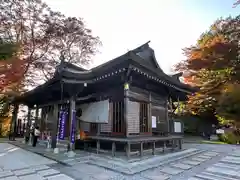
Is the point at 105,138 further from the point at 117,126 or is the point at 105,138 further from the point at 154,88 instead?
the point at 154,88

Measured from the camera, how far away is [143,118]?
6871 mm

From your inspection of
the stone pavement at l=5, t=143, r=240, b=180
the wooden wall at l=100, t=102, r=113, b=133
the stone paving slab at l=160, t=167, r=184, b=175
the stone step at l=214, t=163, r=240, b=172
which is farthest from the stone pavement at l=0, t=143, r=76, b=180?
the stone step at l=214, t=163, r=240, b=172

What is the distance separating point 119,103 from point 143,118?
1301mm

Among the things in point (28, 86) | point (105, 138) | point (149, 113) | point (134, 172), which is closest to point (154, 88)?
point (149, 113)

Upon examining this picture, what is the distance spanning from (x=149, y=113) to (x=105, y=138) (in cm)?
241

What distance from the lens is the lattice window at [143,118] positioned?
6.77 meters

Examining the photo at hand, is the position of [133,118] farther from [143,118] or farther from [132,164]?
[132,164]

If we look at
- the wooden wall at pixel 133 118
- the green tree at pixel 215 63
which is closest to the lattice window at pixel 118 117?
the wooden wall at pixel 133 118

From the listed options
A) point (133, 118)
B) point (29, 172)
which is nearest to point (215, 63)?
point (133, 118)

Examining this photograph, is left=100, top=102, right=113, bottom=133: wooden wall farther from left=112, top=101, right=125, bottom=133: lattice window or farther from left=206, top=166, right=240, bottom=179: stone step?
left=206, top=166, right=240, bottom=179: stone step

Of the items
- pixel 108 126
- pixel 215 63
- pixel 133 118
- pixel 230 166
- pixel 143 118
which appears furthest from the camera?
pixel 215 63

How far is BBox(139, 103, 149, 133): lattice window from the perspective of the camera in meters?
6.77

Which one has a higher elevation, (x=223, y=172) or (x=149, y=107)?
(x=149, y=107)

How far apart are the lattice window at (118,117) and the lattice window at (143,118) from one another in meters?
0.93
